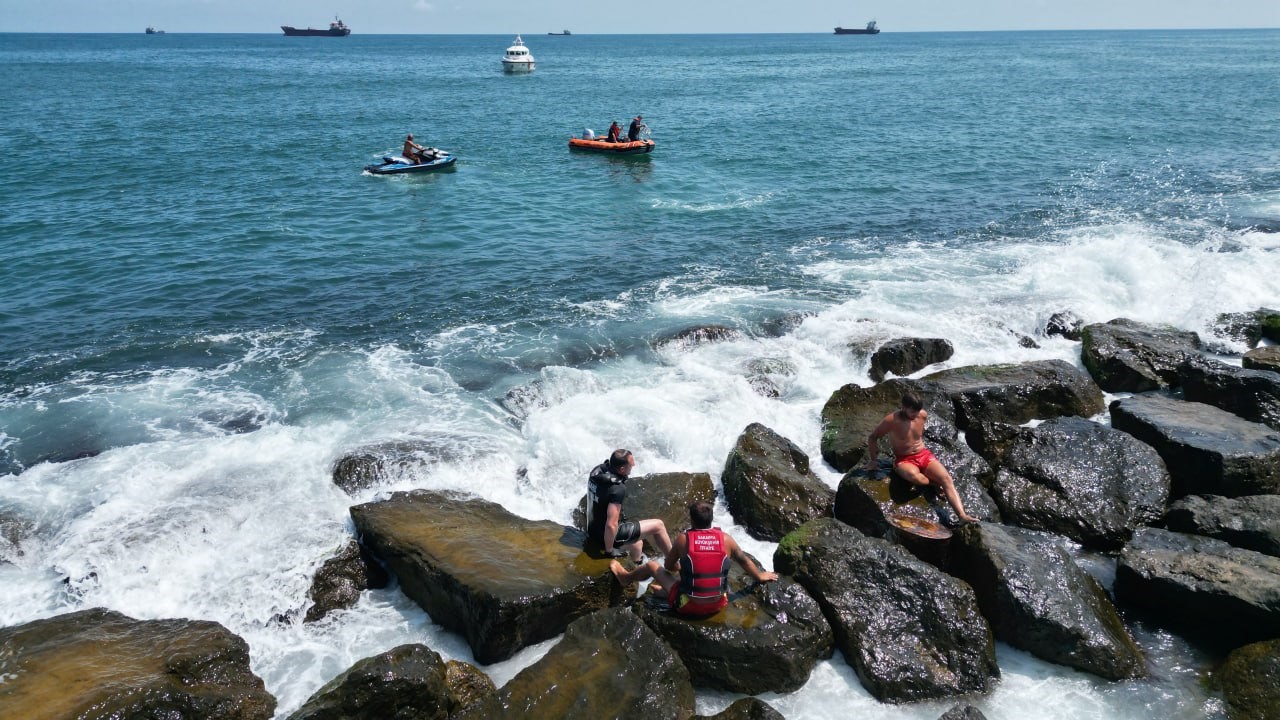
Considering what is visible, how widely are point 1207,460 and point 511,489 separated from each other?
10.9m

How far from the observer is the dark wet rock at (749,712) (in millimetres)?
7844

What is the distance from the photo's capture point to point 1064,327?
19.0 meters

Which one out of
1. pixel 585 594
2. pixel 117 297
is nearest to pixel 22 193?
pixel 117 297

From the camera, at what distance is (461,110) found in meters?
63.3

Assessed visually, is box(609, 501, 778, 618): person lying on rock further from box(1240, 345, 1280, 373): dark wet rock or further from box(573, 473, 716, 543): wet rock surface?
box(1240, 345, 1280, 373): dark wet rock

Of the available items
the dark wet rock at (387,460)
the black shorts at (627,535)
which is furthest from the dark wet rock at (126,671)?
the black shorts at (627,535)

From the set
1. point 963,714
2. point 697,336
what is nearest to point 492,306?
point 697,336

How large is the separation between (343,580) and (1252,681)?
35.8ft

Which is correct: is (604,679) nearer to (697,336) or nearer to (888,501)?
(888,501)

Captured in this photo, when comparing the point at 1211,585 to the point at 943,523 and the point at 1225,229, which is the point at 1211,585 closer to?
the point at 943,523

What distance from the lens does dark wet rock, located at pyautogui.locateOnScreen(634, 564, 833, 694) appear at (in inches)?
349

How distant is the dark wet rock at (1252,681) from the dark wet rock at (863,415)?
4.83 metres

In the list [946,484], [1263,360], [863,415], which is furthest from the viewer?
[1263,360]

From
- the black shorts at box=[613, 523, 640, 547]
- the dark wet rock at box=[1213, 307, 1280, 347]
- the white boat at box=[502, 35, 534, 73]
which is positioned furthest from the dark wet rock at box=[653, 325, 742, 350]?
the white boat at box=[502, 35, 534, 73]
